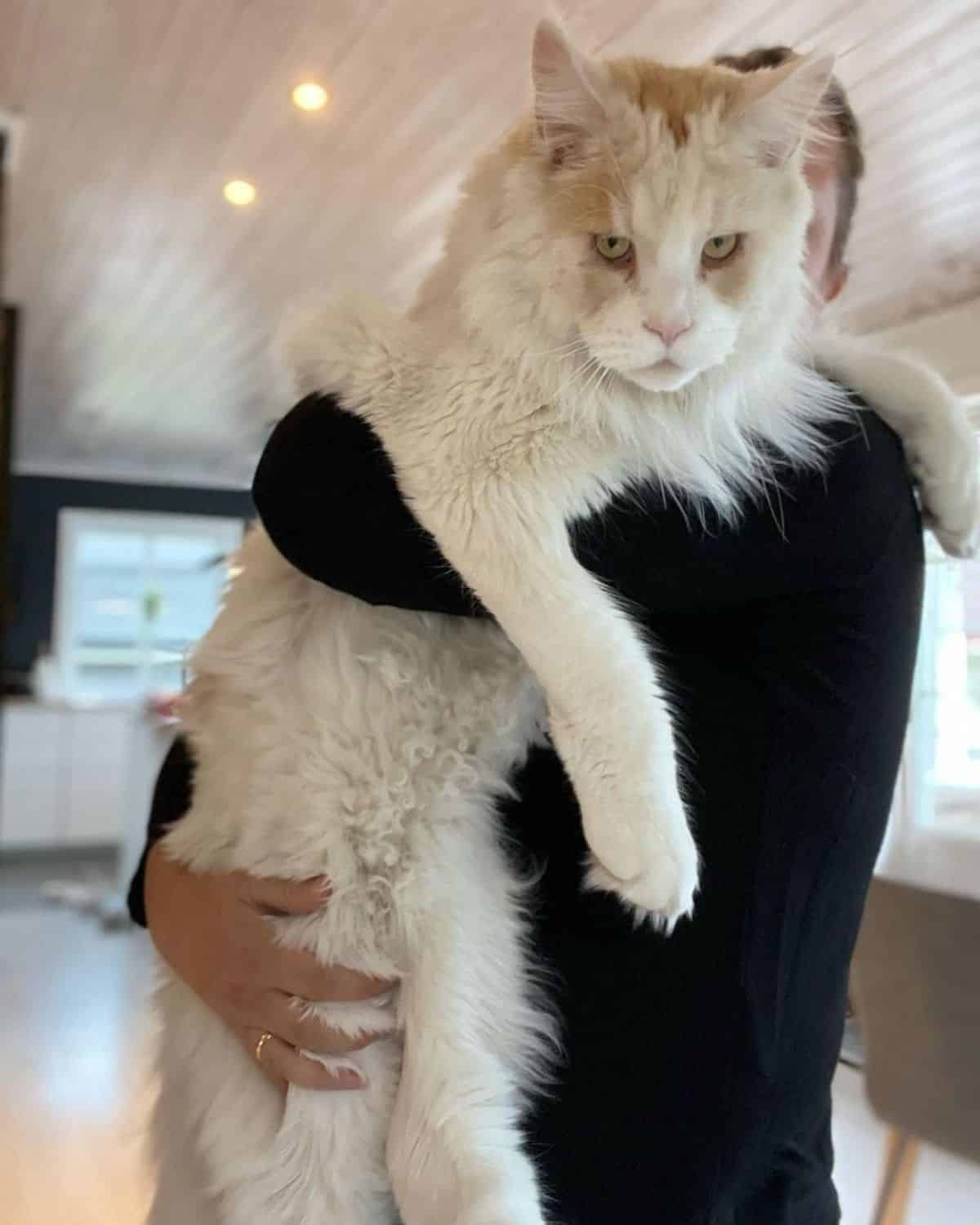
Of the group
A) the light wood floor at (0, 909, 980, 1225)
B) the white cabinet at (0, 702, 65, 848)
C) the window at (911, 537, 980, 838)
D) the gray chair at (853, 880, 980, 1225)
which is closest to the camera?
the gray chair at (853, 880, 980, 1225)

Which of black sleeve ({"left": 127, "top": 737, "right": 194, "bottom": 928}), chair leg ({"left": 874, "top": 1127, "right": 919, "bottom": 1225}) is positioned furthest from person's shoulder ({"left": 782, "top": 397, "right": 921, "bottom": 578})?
chair leg ({"left": 874, "top": 1127, "right": 919, "bottom": 1225})

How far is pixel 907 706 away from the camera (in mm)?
809

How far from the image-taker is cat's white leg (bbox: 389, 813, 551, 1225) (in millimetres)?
734

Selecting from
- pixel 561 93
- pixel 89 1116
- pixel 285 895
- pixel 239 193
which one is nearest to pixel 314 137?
pixel 239 193

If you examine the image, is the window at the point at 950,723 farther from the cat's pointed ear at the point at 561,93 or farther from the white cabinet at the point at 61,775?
the white cabinet at the point at 61,775

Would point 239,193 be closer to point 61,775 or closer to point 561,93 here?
point 561,93

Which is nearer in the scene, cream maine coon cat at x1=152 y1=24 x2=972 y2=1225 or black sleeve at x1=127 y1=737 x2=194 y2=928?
cream maine coon cat at x1=152 y1=24 x2=972 y2=1225

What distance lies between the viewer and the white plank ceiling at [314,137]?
2.26m

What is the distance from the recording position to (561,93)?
808 mm

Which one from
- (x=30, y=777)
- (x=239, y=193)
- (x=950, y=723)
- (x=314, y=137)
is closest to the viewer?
(x=314, y=137)

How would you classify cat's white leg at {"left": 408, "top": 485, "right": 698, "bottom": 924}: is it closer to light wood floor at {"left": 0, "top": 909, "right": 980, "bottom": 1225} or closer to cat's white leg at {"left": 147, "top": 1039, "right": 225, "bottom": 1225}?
cat's white leg at {"left": 147, "top": 1039, "right": 225, "bottom": 1225}

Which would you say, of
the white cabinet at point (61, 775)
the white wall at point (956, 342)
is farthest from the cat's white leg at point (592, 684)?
the white cabinet at point (61, 775)

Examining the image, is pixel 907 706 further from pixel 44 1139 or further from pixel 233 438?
pixel 233 438

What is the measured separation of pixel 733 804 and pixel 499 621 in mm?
215
